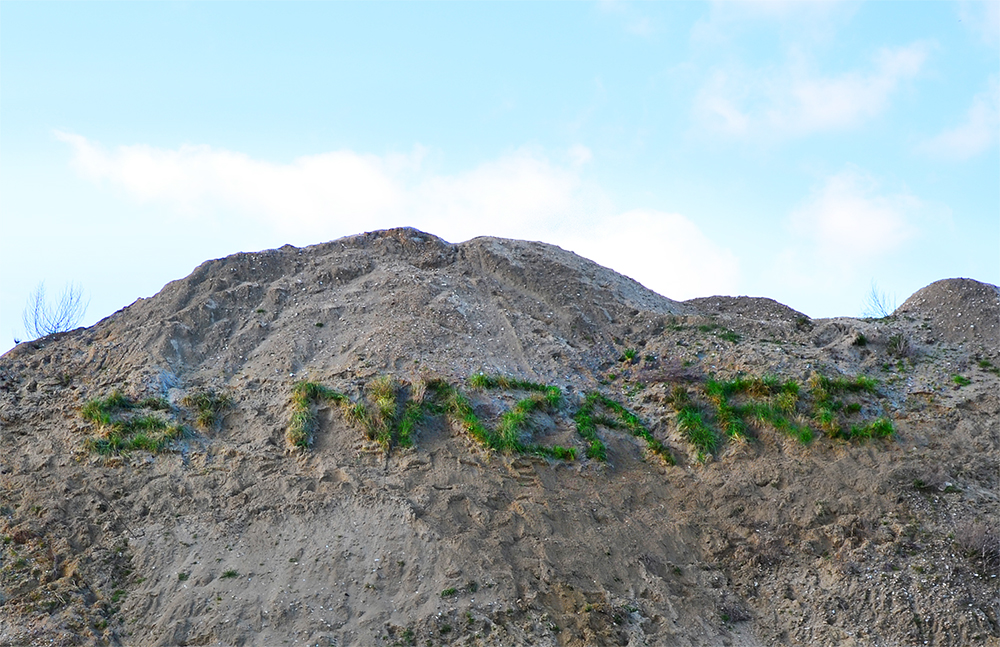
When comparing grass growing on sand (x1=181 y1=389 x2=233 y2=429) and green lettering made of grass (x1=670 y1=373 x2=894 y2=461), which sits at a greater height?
grass growing on sand (x1=181 y1=389 x2=233 y2=429)

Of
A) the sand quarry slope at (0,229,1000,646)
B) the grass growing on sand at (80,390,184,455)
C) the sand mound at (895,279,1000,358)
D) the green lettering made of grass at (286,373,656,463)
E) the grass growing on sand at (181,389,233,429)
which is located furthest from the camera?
A: the sand mound at (895,279,1000,358)

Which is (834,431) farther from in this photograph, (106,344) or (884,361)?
(106,344)

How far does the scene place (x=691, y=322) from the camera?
18.6m

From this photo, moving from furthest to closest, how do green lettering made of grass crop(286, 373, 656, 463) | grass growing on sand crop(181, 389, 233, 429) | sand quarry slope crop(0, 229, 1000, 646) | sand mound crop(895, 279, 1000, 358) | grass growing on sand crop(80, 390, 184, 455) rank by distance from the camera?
1. sand mound crop(895, 279, 1000, 358)
2. grass growing on sand crop(181, 389, 233, 429)
3. green lettering made of grass crop(286, 373, 656, 463)
4. grass growing on sand crop(80, 390, 184, 455)
5. sand quarry slope crop(0, 229, 1000, 646)

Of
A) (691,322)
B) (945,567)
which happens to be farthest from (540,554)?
(691,322)

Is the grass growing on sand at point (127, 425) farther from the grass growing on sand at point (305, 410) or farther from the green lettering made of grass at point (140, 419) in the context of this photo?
the grass growing on sand at point (305, 410)

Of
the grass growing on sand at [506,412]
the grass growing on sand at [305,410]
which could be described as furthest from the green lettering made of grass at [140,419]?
the grass growing on sand at [506,412]

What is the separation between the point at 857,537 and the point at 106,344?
45.0 feet

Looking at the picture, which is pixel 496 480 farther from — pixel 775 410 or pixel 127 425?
pixel 127 425

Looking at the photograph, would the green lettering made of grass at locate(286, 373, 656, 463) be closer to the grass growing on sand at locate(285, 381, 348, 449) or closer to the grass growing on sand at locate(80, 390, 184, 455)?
the grass growing on sand at locate(285, 381, 348, 449)

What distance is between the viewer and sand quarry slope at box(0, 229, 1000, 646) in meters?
12.4

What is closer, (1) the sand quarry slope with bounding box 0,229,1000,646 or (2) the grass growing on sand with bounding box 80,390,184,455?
(1) the sand quarry slope with bounding box 0,229,1000,646

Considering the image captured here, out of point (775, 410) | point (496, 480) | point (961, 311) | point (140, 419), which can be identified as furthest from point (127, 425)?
point (961, 311)

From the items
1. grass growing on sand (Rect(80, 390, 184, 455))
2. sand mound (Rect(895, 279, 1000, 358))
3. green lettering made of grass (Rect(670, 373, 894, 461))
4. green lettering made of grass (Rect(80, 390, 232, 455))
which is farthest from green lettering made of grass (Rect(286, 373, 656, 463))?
sand mound (Rect(895, 279, 1000, 358))
